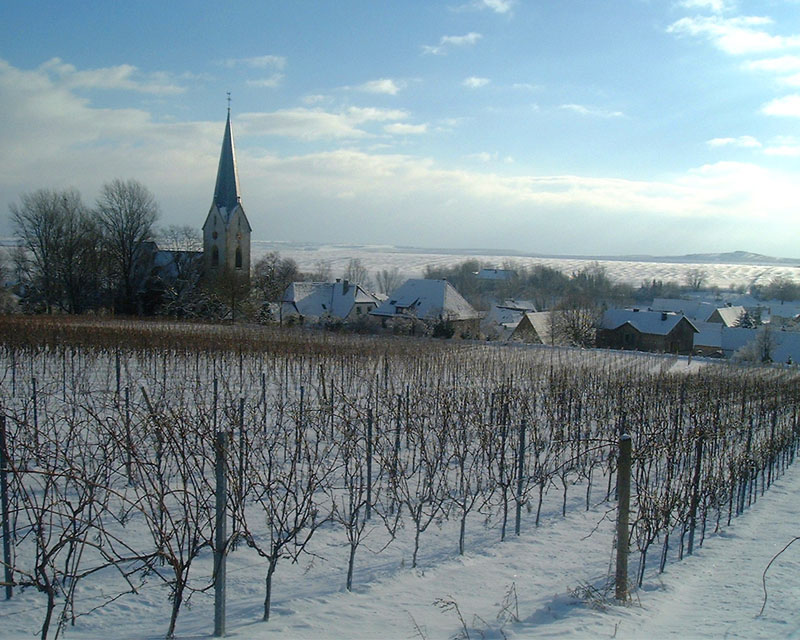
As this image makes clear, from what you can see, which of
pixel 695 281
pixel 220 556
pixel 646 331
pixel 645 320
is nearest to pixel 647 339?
pixel 646 331

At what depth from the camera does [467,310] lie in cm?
3794

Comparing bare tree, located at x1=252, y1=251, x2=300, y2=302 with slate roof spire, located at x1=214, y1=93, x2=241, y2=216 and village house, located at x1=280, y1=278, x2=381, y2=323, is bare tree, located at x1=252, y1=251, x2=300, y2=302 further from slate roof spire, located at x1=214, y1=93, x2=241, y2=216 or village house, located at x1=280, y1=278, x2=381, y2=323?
slate roof spire, located at x1=214, y1=93, x2=241, y2=216

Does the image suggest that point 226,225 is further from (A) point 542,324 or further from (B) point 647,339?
(B) point 647,339

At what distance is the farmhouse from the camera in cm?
3653

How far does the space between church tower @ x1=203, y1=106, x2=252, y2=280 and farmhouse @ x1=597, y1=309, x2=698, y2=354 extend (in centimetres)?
2278

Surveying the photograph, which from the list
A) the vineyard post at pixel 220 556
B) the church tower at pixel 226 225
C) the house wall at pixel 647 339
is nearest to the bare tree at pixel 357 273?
the church tower at pixel 226 225

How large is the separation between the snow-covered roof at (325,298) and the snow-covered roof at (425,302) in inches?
120

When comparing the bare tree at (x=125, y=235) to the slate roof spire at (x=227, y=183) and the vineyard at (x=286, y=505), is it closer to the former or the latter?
the slate roof spire at (x=227, y=183)

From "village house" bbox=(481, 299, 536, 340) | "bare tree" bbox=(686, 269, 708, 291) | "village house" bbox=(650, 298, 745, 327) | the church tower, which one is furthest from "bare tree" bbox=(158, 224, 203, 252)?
"bare tree" bbox=(686, 269, 708, 291)

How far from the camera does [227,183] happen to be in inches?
1572

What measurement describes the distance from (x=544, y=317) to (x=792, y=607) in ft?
118

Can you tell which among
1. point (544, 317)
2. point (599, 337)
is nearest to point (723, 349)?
point (599, 337)

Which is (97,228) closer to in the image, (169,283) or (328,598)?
(169,283)

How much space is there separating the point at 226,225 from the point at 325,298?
840 cm
